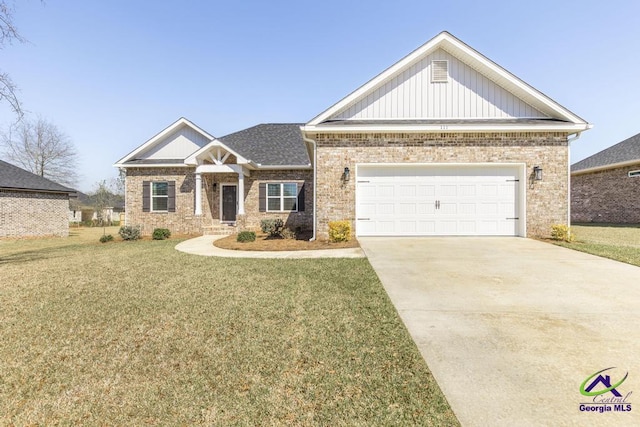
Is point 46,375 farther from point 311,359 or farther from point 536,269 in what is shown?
point 536,269

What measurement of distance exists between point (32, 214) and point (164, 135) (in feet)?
28.8

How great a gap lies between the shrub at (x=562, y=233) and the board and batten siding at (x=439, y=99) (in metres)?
3.94

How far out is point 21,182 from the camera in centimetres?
1541

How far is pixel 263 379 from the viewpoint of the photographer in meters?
2.46

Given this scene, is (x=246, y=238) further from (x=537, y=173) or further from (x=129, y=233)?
(x=537, y=173)

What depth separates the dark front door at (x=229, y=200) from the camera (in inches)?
592


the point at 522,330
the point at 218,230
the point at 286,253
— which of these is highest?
the point at 218,230

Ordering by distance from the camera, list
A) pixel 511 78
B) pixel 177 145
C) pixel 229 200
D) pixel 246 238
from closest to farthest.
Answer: pixel 511 78 → pixel 246 238 → pixel 229 200 → pixel 177 145

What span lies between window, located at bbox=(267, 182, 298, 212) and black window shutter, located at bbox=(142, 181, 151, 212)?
6297mm

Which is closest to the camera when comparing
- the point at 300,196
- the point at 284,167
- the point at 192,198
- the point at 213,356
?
the point at 213,356

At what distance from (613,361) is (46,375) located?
5.20 m

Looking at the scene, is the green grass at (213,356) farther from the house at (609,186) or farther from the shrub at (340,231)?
the house at (609,186)

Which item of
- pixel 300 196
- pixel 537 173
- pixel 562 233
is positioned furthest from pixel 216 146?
pixel 562 233

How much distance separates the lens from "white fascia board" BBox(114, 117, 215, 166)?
576 inches
